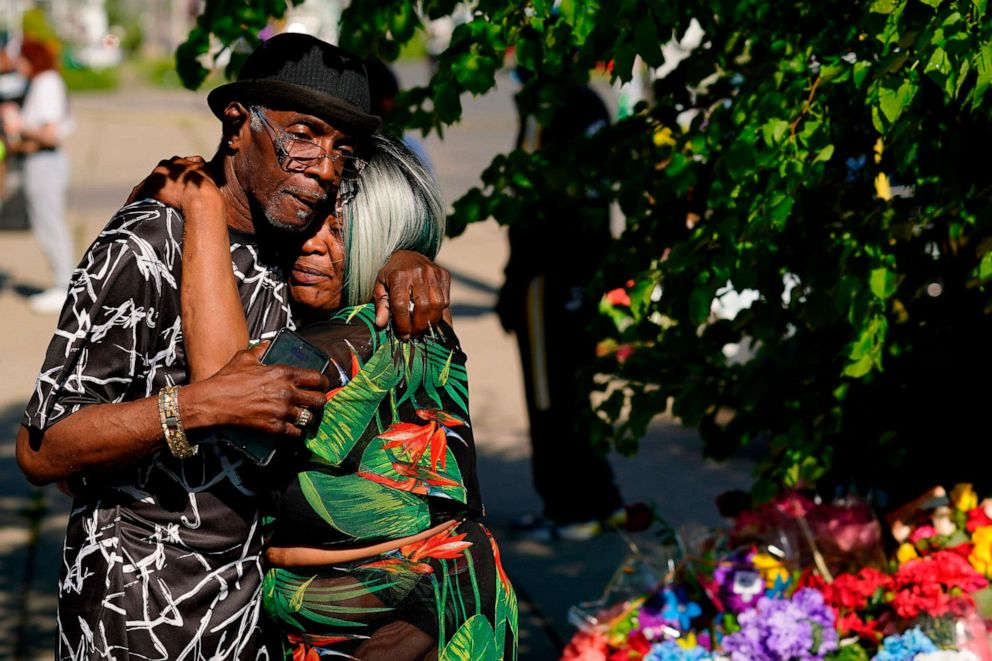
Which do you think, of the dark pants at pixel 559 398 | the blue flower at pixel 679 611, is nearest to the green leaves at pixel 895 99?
the blue flower at pixel 679 611

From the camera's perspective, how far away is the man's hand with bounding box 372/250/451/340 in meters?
2.34

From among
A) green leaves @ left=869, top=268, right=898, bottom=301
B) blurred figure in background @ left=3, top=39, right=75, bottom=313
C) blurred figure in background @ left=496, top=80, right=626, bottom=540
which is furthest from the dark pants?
blurred figure in background @ left=3, top=39, right=75, bottom=313

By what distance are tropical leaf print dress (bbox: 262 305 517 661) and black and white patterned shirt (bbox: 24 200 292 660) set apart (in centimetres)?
11

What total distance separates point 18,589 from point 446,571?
334 centimetres

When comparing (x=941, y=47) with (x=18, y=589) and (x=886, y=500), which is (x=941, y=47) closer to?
(x=886, y=500)

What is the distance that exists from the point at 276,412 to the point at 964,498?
2117 millimetres

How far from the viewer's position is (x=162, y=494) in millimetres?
2318

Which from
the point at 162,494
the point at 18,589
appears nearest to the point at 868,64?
the point at 162,494

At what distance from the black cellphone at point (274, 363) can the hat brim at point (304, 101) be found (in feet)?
1.34

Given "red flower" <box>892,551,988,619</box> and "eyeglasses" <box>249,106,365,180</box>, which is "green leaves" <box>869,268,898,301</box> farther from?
"eyeglasses" <box>249,106,365,180</box>

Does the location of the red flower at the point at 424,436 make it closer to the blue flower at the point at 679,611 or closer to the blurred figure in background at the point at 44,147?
the blue flower at the point at 679,611

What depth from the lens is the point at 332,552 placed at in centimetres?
240

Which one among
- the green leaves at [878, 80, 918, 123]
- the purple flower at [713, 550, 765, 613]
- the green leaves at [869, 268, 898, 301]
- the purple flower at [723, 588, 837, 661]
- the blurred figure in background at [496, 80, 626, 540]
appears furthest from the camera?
the blurred figure in background at [496, 80, 626, 540]

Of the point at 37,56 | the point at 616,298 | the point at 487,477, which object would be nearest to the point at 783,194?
the point at 616,298
